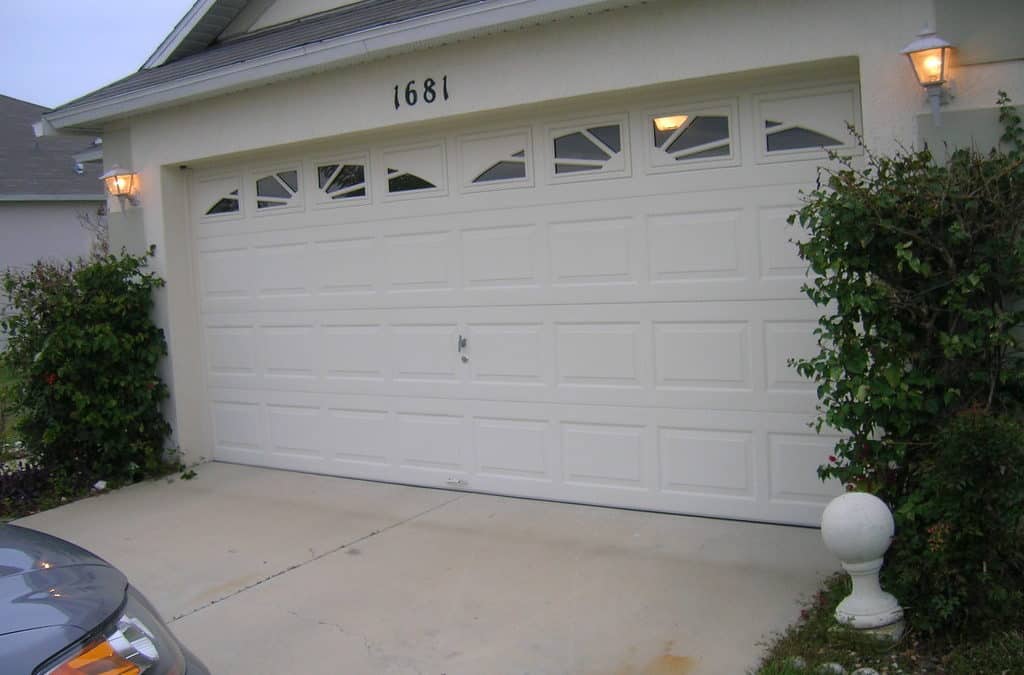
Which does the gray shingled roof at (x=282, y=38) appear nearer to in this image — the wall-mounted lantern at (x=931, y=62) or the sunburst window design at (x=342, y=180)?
the sunburst window design at (x=342, y=180)

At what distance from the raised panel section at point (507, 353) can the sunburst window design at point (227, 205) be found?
8.98 ft

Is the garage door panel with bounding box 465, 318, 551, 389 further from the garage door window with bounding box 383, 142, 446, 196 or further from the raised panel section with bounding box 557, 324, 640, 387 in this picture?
the garage door window with bounding box 383, 142, 446, 196

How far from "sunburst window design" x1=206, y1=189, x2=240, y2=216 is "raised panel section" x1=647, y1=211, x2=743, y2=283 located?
394cm

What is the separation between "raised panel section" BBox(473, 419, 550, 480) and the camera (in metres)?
6.16

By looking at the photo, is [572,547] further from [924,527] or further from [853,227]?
[853,227]

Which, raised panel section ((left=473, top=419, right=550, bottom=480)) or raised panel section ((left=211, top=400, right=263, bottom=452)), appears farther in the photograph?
raised panel section ((left=211, top=400, right=263, bottom=452))

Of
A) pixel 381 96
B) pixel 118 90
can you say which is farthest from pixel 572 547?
pixel 118 90

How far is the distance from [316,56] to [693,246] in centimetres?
305

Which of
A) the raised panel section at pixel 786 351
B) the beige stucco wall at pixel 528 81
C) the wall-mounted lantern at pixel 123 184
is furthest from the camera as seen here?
the wall-mounted lantern at pixel 123 184

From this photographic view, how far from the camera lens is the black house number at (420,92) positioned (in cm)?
619

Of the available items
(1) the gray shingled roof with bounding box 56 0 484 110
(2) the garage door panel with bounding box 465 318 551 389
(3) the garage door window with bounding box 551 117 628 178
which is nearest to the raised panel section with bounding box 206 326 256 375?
(1) the gray shingled roof with bounding box 56 0 484 110

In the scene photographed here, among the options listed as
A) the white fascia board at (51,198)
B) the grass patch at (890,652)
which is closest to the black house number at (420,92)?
the grass patch at (890,652)

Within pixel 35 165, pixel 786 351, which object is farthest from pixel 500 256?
pixel 35 165

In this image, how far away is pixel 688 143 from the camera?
18.0ft
